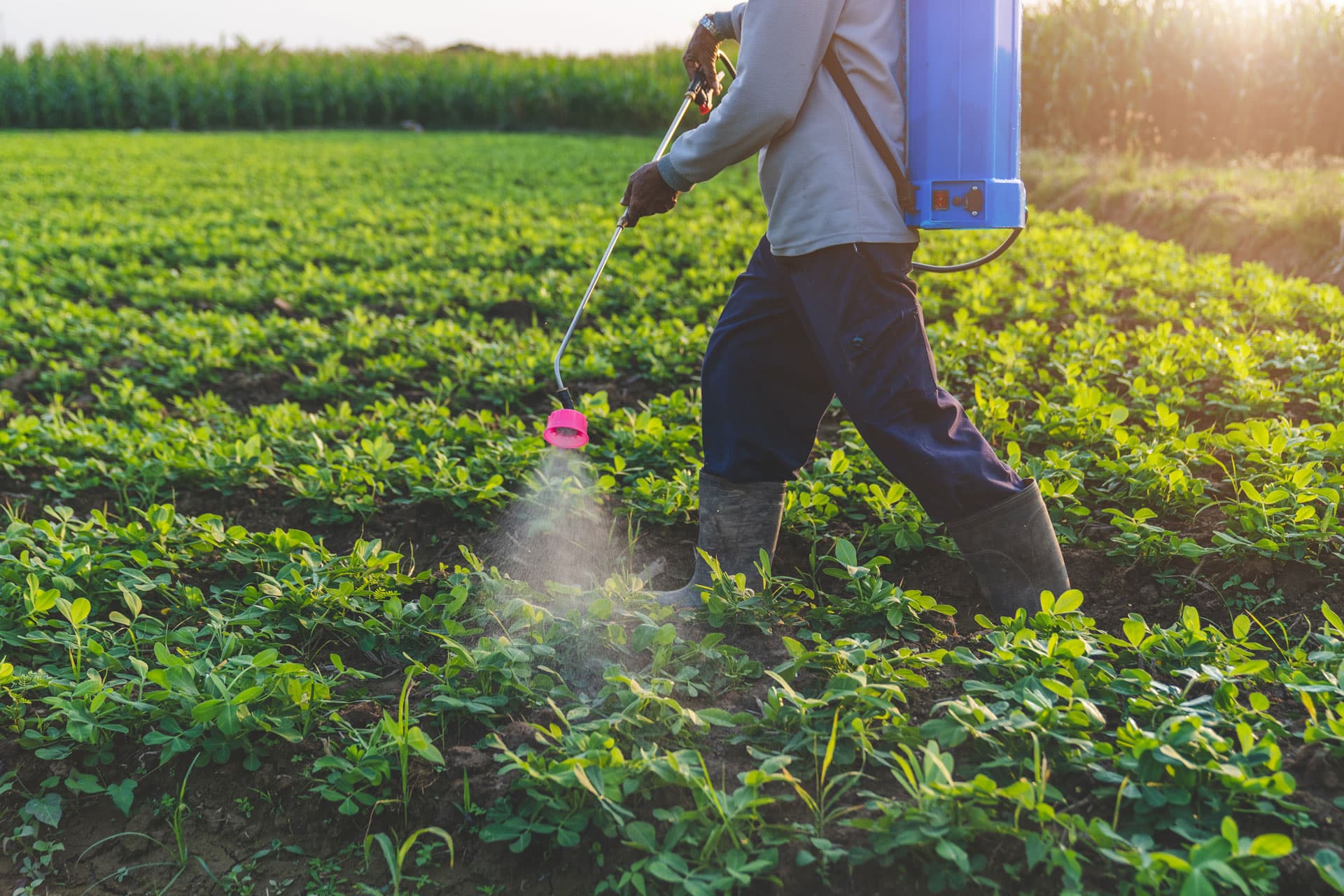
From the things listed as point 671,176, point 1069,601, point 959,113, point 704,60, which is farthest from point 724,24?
point 1069,601

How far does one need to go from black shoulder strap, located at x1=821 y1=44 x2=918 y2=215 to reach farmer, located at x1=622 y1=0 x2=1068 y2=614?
0.01 meters

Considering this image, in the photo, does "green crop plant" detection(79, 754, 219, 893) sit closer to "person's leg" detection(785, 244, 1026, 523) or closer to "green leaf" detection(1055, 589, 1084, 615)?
"person's leg" detection(785, 244, 1026, 523)

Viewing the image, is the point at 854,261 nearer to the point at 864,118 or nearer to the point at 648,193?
the point at 864,118

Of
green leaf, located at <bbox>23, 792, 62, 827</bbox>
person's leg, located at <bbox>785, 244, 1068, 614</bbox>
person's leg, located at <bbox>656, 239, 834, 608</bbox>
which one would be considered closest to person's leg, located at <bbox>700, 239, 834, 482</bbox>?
person's leg, located at <bbox>656, 239, 834, 608</bbox>

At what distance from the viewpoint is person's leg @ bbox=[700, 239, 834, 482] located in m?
2.55

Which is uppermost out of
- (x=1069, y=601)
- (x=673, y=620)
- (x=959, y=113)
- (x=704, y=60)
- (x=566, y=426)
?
(x=704, y=60)

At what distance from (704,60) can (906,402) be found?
1.25 metres

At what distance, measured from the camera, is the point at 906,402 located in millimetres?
2289

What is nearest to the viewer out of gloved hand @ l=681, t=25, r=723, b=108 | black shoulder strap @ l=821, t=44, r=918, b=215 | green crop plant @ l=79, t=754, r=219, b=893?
green crop plant @ l=79, t=754, r=219, b=893

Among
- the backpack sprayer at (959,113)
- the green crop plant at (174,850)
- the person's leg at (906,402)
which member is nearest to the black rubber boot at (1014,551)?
the person's leg at (906,402)

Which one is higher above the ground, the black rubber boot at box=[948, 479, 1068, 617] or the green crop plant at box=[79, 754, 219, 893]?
the black rubber boot at box=[948, 479, 1068, 617]

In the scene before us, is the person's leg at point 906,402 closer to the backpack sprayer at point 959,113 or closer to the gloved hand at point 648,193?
the backpack sprayer at point 959,113

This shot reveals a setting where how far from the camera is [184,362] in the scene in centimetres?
518

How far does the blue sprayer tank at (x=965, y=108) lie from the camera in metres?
2.14
